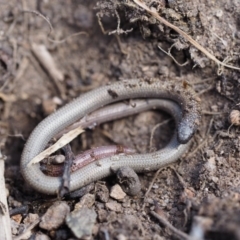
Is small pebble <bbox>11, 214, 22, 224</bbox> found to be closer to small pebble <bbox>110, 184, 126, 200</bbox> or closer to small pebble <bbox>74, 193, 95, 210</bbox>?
small pebble <bbox>74, 193, 95, 210</bbox>

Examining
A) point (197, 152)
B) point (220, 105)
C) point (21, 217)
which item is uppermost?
point (220, 105)

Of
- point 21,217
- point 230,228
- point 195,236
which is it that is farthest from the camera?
point 21,217

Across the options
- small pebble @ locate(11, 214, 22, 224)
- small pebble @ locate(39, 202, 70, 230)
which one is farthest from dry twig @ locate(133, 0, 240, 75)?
small pebble @ locate(11, 214, 22, 224)

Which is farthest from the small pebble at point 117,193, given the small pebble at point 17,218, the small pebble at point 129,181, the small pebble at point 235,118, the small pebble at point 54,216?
the small pebble at point 235,118

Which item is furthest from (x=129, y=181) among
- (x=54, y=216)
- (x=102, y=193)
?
A: (x=54, y=216)

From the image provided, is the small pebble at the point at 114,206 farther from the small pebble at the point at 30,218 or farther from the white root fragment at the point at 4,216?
the white root fragment at the point at 4,216

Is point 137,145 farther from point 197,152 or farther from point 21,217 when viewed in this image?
point 21,217

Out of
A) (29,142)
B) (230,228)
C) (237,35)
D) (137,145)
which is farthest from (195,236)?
(237,35)

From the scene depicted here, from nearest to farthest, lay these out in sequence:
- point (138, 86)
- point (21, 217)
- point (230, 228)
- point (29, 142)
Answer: point (230, 228) < point (21, 217) < point (29, 142) < point (138, 86)
